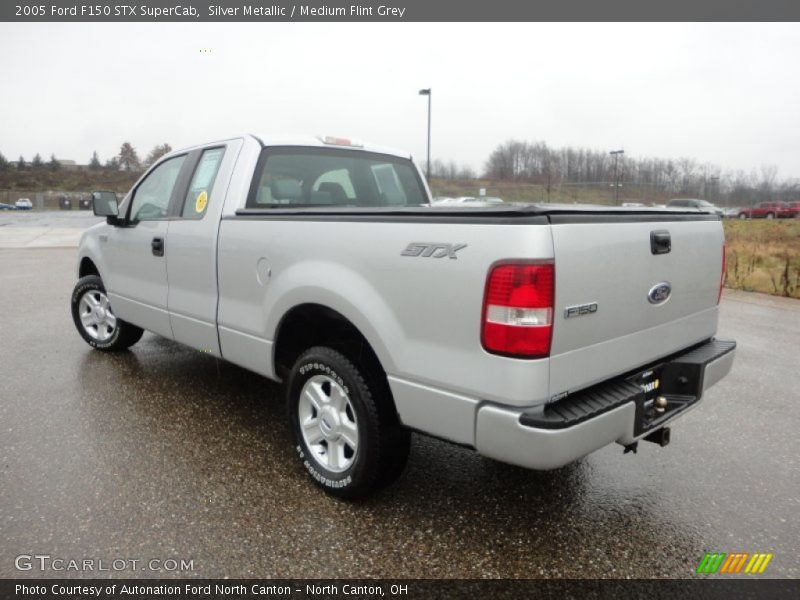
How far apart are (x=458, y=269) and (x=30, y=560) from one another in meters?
2.19

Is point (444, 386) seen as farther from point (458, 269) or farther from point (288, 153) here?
point (288, 153)

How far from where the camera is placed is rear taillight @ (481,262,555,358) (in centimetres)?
211

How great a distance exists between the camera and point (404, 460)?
113 inches

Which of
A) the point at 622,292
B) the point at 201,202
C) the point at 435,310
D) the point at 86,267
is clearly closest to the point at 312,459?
the point at 435,310

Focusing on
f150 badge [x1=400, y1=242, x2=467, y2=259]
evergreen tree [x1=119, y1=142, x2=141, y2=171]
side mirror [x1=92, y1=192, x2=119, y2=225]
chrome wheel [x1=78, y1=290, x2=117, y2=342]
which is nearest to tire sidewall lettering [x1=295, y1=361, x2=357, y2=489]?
f150 badge [x1=400, y1=242, x2=467, y2=259]

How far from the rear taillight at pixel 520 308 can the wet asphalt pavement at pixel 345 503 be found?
1027mm

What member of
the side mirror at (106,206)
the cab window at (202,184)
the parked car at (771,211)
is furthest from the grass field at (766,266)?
the parked car at (771,211)

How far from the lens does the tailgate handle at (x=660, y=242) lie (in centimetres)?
259

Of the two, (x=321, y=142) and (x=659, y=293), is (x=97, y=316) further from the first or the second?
(x=659, y=293)

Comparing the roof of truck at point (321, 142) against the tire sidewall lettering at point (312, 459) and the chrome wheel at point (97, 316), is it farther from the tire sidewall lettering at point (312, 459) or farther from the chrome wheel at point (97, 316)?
the chrome wheel at point (97, 316)

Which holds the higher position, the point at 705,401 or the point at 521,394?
the point at 521,394

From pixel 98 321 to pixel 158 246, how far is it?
190 cm

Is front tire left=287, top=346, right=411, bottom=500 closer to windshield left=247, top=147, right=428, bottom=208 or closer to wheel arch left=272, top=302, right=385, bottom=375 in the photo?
wheel arch left=272, top=302, right=385, bottom=375

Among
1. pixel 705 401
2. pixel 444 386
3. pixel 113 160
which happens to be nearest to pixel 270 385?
A: pixel 444 386
